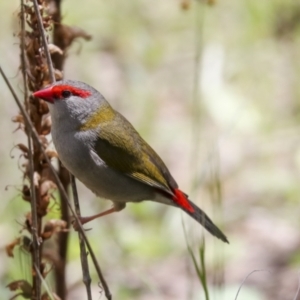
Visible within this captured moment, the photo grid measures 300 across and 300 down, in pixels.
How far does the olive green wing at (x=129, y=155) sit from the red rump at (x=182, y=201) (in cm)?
4

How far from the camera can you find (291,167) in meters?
6.21

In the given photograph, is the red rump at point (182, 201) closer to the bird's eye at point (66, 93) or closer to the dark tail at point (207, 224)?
the dark tail at point (207, 224)

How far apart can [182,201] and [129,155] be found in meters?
0.35

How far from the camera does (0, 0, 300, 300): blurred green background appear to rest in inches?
207

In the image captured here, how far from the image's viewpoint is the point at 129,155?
3.58m

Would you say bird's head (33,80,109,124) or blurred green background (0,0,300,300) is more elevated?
bird's head (33,80,109,124)

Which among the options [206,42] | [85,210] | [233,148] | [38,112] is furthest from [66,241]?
[206,42]

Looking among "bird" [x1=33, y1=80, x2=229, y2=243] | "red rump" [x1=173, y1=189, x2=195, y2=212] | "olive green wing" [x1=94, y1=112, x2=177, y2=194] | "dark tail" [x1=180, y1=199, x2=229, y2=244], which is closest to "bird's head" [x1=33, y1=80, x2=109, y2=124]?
"bird" [x1=33, y1=80, x2=229, y2=243]

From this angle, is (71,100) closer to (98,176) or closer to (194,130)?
(98,176)

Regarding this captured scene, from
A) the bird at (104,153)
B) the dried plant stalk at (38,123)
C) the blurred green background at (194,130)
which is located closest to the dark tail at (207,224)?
the bird at (104,153)

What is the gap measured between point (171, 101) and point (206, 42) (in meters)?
0.66

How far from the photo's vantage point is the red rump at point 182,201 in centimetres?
366

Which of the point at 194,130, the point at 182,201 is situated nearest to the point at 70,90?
the point at 182,201

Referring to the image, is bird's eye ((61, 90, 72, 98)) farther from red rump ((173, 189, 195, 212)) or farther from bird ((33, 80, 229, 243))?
red rump ((173, 189, 195, 212))
